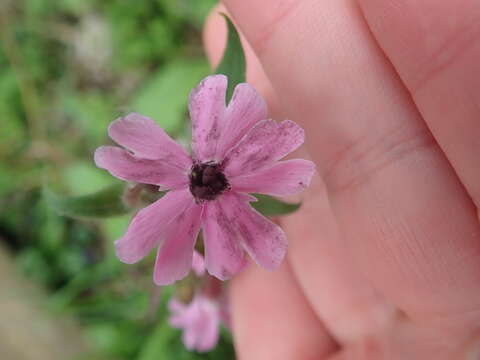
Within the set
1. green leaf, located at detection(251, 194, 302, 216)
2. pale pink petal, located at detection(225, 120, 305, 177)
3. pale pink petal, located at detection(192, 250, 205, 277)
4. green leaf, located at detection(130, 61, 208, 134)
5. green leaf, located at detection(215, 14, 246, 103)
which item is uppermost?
green leaf, located at detection(130, 61, 208, 134)

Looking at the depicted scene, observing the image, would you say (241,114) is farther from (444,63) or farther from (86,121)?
(86,121)

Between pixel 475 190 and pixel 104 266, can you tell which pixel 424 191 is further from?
pixel 104 266

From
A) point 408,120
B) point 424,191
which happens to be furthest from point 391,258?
point 408,120

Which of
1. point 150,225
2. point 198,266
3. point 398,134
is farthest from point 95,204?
point 398,134

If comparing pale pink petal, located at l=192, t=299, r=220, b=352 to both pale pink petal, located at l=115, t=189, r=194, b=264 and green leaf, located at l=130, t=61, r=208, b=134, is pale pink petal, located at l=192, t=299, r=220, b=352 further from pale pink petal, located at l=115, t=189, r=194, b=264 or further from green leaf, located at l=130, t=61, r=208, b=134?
pale pink petal, located at l=115, t=189, r=194, b=264

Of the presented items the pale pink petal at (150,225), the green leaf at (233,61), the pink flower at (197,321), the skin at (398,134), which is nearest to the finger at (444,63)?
the skin at (398,134)

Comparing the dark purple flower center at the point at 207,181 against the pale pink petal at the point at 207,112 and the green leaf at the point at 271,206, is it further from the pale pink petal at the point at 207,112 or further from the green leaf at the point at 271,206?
the green leaf at the point at 271,206

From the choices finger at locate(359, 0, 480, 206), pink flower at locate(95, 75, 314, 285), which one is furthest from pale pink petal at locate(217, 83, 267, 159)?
finger at locate(359, 0, 480, 206)
